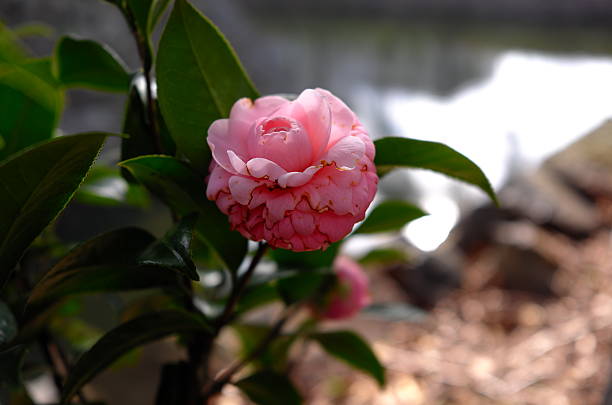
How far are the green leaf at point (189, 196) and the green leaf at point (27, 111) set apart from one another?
176 millimetres

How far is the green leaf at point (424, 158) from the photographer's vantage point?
346mm

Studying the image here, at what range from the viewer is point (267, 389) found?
18.7 inches

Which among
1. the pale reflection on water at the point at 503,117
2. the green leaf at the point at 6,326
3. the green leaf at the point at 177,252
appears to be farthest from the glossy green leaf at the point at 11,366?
the pale reflection on water at the point at 503,117

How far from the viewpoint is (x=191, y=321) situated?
379 mm

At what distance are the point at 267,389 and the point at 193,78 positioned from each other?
0.88ft

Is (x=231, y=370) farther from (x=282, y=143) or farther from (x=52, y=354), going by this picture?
(x=282, y=143)

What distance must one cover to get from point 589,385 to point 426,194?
64 cm

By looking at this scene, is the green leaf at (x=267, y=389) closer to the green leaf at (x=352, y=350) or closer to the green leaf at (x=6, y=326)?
the green leaf at (x=352, y=350)

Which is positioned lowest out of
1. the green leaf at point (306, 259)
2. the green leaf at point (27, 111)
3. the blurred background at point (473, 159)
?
the blurred background at point (473, 159)

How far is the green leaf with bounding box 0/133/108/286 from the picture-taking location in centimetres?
29

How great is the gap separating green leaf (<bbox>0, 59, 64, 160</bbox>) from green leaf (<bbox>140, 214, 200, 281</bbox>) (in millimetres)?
223

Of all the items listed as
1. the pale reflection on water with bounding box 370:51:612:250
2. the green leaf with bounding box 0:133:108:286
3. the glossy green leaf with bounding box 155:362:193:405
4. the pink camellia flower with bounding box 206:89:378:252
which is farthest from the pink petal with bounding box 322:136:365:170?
the pale reflection on water with bounding box 370:51:612:250

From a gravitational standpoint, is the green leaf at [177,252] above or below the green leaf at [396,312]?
above

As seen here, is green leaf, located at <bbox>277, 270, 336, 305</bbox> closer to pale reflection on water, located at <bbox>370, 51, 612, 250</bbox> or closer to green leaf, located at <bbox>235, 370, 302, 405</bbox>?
green leaf, located at <bbox>235, 370, 302, 405</bbox>
